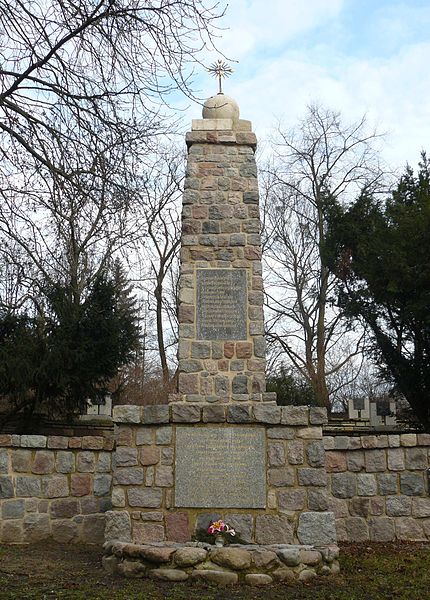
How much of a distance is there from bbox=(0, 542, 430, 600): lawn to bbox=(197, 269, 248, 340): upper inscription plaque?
2.49 meters

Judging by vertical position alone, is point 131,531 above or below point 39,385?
below

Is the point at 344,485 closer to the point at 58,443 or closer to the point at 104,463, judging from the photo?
the point at 104,463

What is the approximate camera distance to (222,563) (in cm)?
541

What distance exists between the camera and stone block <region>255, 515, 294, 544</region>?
605cm

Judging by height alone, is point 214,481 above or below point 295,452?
below

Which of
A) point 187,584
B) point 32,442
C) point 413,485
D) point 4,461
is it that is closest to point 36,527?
point 4,461

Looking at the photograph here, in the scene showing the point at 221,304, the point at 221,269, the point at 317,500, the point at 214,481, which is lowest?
the point at 317,500

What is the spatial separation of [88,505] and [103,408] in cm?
1173

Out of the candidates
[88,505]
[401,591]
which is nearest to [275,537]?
[401,591]

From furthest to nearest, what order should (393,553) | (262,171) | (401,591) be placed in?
(262,171)
(393,553)
(401,591)

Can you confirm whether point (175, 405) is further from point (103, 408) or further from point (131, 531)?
point (103, 408)

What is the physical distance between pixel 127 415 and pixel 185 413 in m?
0.56

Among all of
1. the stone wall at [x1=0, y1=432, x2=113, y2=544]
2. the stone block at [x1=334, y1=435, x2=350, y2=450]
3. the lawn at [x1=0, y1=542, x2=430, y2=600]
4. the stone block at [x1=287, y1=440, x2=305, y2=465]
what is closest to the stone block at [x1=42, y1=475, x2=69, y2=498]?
the stone wall at [x1=0, y1=432, x2=113, y2=544]

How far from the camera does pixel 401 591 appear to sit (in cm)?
512
